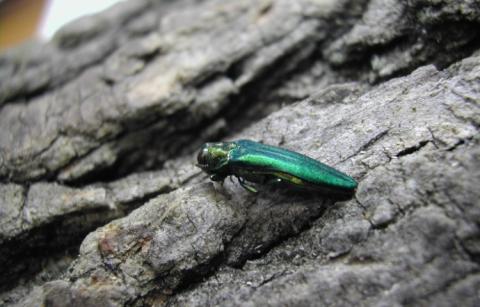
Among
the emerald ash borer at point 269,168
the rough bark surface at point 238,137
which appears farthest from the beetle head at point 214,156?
the rough bark surface at point 238,137

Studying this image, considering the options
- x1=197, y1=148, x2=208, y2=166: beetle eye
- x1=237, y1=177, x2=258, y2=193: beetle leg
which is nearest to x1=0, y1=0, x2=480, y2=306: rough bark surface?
x1=237, y1=177, x2=258, y2=193: beetle leg

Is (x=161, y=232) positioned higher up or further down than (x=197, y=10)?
further down

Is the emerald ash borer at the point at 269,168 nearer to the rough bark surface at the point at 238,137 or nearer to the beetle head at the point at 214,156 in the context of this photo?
the beetle head at the point at 214,156

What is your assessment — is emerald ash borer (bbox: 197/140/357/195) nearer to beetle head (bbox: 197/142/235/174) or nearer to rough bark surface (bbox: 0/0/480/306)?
beetle head (bbox: 197/142/235/174)

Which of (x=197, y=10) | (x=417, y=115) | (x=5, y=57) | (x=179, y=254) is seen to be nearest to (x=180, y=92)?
(x=197, y=10)

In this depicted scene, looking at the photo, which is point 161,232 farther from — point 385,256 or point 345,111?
point 345,111

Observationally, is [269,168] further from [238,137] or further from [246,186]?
[238,137]
